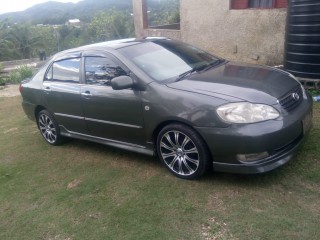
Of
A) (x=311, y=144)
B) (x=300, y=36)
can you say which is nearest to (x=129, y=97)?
(x=311, y=144)

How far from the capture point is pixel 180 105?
12.5ft

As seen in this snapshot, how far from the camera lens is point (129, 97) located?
13.9 ft

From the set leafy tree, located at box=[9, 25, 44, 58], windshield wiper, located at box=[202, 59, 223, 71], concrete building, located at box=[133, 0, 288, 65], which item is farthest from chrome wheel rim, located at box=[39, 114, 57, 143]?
leafy tree, located at box=[9, 25, 44, 58]

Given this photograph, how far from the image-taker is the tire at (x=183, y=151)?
3.77 metres

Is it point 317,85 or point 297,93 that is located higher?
point 297,93

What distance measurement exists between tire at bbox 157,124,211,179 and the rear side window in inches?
66.5

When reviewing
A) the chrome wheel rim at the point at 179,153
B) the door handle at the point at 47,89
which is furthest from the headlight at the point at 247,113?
the door handle at the point at 47,89

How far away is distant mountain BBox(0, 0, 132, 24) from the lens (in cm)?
7644

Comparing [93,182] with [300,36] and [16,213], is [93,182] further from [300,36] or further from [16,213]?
[300,36]

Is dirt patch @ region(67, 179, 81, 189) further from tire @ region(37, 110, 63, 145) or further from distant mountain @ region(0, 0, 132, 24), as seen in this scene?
distant mountain @ region(0, 0, 132, 24)

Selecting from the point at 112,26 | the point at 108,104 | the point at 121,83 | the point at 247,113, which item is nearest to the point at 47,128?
the point at 108,104

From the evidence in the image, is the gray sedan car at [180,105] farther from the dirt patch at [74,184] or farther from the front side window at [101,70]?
the dirt patch at [74,184]

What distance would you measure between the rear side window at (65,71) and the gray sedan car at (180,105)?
14 millimetres

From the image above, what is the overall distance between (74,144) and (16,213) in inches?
78.5
